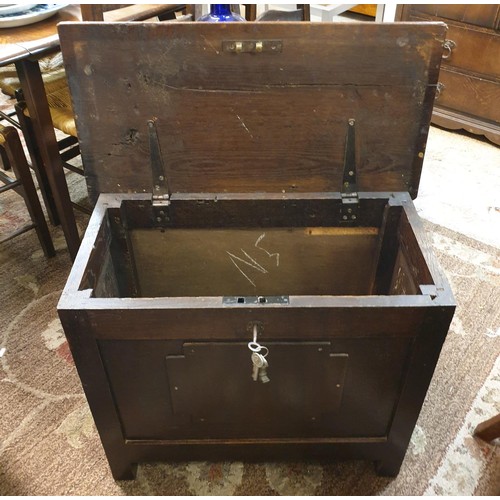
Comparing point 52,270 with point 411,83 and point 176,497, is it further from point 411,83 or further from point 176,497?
point 411,83

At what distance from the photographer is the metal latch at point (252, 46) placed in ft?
3.09

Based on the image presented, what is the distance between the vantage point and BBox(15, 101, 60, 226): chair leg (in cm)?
158

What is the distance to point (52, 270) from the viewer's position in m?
1.76

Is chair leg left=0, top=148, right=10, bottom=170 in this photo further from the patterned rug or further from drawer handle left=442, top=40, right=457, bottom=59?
drawer handle left=442, top=40, right=457, bottom=59

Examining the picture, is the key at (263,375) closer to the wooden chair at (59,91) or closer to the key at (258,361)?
the key at (258,361)

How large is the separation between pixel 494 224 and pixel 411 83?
119 cm

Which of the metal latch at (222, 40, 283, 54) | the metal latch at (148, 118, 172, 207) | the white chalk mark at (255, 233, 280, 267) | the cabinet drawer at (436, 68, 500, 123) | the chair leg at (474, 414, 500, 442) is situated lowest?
the chair leg at (474, 414, 500, 442)

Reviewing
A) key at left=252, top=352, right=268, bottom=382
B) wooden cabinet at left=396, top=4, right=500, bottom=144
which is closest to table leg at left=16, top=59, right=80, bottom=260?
key at left=252, top=352, right=268, bottom=382

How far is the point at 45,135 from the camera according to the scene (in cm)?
146

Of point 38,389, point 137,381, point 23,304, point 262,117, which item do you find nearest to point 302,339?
point 137,381

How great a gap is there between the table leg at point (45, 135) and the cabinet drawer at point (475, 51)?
1.77 metres

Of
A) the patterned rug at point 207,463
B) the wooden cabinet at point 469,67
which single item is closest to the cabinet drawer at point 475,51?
the wooden cabinet at point 469,67

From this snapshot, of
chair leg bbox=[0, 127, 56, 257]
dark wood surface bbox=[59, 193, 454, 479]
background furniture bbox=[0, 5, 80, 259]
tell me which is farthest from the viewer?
chair leg bbox=[0, 127, 56, 257]

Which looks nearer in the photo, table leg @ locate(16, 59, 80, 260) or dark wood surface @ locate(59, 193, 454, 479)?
dark wood surface @ locate(59, 193, 454, 479)
